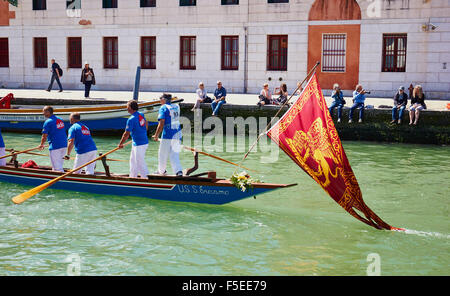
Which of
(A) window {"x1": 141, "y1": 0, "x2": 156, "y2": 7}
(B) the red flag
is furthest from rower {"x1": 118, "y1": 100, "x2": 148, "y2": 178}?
(A) window {"x1": 141, "y1": 0, "x2": 156, "y2": 7}

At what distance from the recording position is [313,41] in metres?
28.2

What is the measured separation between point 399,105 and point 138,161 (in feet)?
38.2

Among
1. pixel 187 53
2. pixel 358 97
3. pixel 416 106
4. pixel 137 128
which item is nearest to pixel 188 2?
pixel 187 53

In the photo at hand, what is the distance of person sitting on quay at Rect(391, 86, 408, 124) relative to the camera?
2098 centimetres

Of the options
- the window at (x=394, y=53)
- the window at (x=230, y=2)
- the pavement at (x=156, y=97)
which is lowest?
the pavement at (x=156, y=97)

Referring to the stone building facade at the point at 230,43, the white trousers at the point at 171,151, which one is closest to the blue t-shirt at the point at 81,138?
the white trousers at the point at 171,151

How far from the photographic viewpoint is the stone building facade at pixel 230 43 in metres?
26.7

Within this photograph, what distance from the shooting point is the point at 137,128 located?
1228 centimetres

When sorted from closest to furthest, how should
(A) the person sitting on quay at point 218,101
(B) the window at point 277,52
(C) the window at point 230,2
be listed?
(A) the person sitting on quay at point 218,101
(B) the window at point 277,52
(C) the window at point 230,2

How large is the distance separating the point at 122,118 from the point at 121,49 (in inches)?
429

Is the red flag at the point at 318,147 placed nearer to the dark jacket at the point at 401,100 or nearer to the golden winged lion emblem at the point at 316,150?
the golden winged lion emblem at the point at 316,150

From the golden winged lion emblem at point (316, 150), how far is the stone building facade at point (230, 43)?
1825cm
